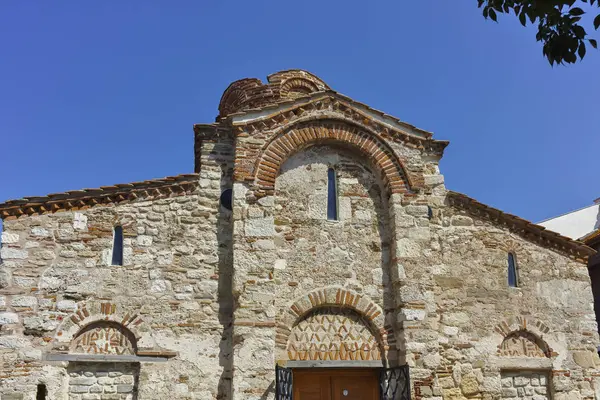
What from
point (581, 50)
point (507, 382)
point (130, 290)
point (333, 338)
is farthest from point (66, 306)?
point (581, 50)

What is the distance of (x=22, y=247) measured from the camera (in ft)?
27.4

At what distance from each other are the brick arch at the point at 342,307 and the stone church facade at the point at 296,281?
0.02m

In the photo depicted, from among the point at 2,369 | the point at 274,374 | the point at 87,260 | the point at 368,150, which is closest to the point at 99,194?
the point at 87,260

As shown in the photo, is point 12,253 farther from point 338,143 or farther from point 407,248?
point 407,248

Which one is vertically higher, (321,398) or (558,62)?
(558,62)

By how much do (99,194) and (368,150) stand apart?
4.42 m

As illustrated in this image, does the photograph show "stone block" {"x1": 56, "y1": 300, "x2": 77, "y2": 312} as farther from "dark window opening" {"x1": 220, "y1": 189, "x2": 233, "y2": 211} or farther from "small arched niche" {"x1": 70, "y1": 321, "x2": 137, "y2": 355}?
"dark window opening" {"x1": 220, "y1": 189, "x2": 233, "y2": 211}

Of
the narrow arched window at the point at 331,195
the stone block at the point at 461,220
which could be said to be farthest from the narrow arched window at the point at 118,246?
the stone block at the point at 461,220

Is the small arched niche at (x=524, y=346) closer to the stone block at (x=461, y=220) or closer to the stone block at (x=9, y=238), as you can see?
the stone block at (x=461, y=220)

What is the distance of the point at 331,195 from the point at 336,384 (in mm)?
3024

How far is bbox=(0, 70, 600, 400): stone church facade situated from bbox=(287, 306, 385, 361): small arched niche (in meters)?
0.02

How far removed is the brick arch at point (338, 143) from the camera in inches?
374

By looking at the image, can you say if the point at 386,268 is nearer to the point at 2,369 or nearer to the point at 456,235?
the point at 456,235

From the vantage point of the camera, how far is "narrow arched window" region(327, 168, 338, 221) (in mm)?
9586
